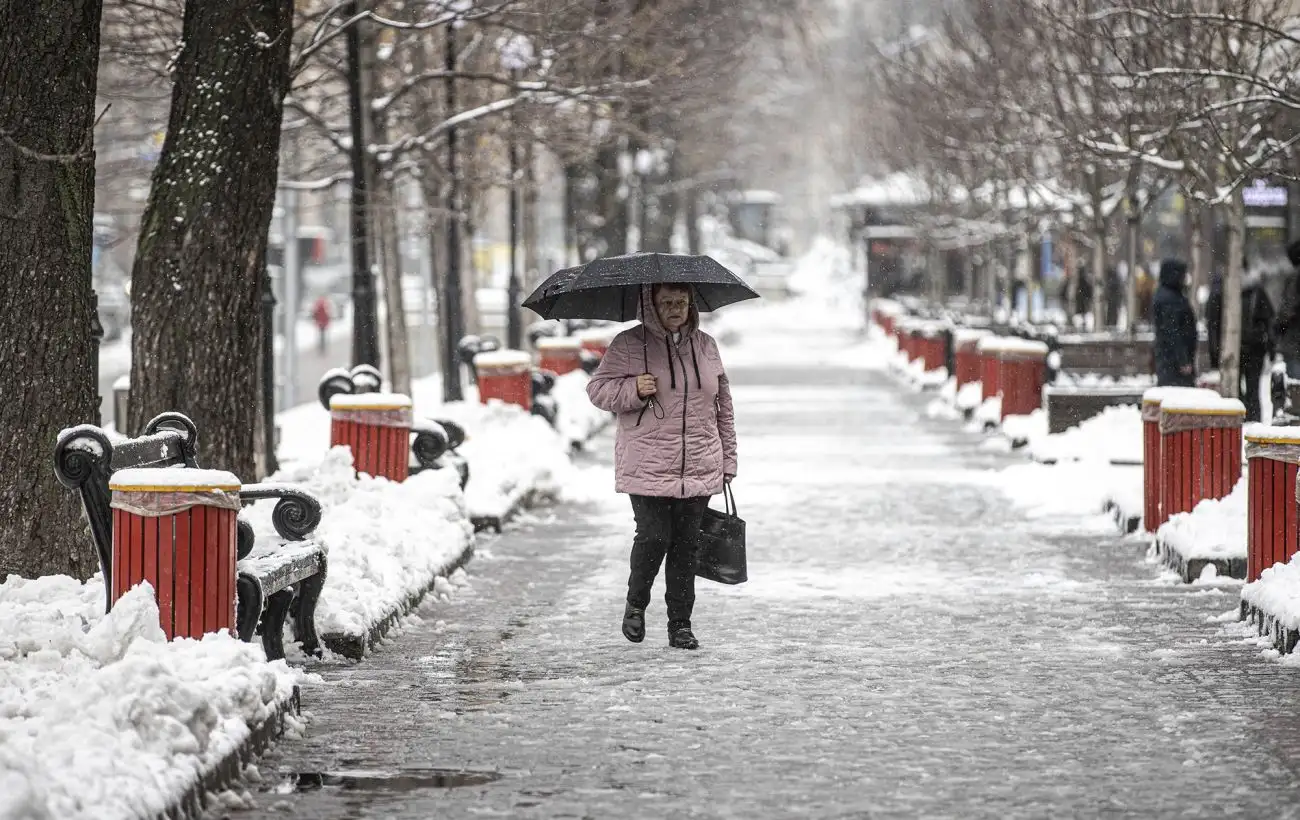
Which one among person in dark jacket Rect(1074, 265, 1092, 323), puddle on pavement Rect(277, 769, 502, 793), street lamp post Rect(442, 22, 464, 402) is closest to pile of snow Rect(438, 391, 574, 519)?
street lamp post Rect(442, 22, 464, 402)

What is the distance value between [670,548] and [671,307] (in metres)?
1.12

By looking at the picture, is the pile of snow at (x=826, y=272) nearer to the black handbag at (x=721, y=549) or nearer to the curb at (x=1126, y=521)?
the curb at (x=1126, y=521)

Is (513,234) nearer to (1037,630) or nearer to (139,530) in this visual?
(1037,630)

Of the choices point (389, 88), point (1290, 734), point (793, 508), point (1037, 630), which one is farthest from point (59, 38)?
point (389, 88)

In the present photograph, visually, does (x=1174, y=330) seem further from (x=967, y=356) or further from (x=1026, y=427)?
(x=967, y=356)

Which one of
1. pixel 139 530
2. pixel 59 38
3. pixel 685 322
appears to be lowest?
pixel 139 530

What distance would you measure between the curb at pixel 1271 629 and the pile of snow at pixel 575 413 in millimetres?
13123

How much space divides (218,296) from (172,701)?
6621 mm

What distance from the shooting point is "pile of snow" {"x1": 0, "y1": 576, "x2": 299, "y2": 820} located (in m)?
6.16

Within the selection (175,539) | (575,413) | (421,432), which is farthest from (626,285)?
(575,413)

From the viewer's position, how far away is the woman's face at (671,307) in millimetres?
10352

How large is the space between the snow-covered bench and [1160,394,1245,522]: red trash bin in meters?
5.71

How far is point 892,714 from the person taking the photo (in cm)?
875

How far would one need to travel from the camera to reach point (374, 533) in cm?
1216
